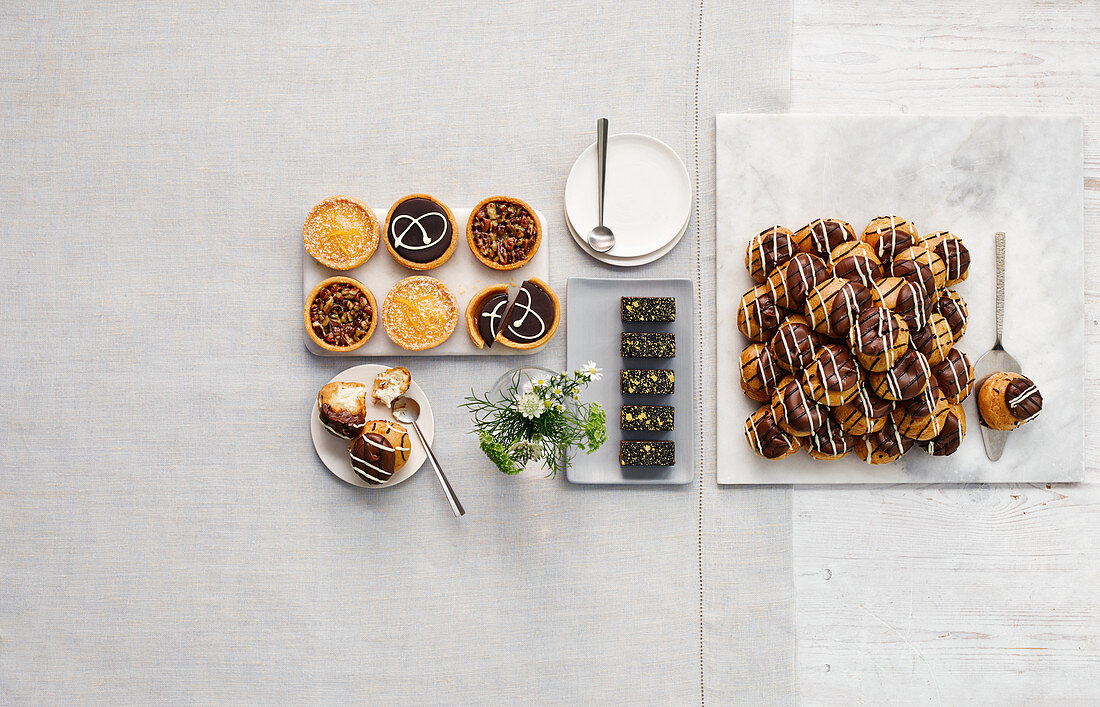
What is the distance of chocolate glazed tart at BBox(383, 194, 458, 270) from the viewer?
152 cm

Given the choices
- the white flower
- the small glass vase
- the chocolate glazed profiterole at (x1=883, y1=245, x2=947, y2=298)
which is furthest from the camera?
the small glass vase

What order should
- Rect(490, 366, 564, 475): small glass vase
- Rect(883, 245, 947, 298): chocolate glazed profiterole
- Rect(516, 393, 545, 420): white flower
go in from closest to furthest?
Rect(516, 393, 545, 420): white flower, Rect(883, 245, 947, 298): chocolate glazed profiterole, Rect(490, 366, 564, 475): small glass vase

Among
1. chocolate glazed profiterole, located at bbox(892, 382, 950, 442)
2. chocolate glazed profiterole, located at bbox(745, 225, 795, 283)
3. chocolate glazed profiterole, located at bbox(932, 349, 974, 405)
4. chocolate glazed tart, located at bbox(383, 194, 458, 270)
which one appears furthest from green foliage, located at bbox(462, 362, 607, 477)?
chocolate glazed profiterole, located at bbox(932, 349, 974, 405)

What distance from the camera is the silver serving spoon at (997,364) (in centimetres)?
160

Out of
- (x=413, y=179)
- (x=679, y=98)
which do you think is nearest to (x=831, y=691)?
(x=679, y=98)

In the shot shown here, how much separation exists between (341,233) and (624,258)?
0.71 m

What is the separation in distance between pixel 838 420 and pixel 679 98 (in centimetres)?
91

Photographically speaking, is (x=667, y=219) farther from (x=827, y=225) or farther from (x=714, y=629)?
(x=714, y=629)

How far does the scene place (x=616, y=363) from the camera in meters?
1.60

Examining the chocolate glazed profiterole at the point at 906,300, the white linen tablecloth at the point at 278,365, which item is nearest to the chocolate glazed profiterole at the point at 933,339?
the chocolate glazed profiterole at the point at 906,300

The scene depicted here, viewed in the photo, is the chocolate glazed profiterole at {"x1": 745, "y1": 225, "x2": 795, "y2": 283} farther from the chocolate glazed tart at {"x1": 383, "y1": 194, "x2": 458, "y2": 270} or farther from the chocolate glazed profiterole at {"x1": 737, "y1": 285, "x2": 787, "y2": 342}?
the chocolate glazed tart at {"x1": 383, "y1": 194, "x2": 458, "y2": 270}

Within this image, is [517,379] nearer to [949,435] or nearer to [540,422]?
[540,422]

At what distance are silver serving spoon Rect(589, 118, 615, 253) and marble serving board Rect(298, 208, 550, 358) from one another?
128mm

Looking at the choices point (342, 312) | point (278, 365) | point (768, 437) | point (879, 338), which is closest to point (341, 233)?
point (342, 312)
